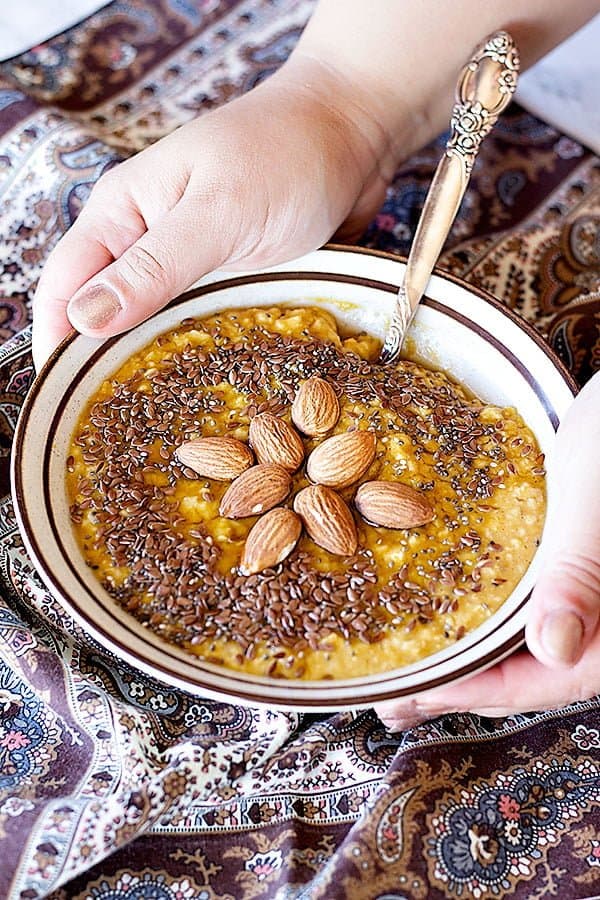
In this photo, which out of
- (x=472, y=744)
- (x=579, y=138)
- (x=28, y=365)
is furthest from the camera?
(x=579, y=138)

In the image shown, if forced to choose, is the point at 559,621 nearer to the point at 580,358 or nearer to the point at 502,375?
the point at 502,375

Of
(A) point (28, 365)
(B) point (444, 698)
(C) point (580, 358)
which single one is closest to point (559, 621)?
(B) point (444, 698)

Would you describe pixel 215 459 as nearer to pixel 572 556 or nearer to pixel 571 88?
pixel 572 556

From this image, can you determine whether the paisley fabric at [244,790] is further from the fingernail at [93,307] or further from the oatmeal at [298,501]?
the fingernail at [93,307]

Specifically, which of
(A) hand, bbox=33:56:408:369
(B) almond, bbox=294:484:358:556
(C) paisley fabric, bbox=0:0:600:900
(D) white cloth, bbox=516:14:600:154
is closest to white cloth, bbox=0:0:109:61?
(A) hand, bbox=33:56:408:369

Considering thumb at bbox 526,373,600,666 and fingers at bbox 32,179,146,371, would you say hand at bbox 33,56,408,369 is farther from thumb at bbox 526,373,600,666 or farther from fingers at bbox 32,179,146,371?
thumb at bbox 526,373,600,666
